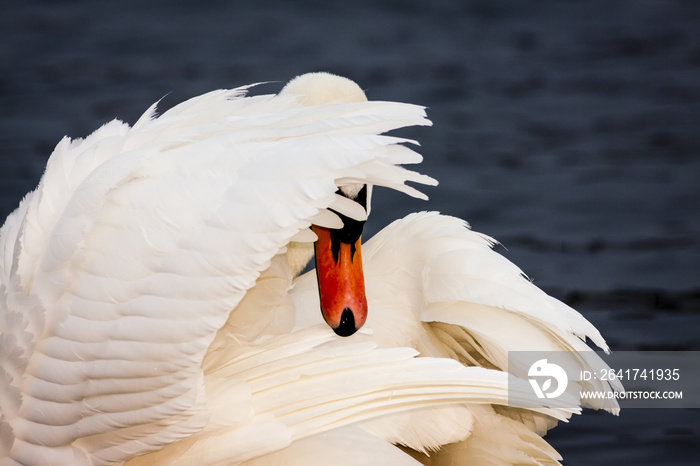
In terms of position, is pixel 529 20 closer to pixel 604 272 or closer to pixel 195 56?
pixel 195 56

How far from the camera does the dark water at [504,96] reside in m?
6.13

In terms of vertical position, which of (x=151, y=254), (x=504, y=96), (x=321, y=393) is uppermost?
(x=504, y=96)

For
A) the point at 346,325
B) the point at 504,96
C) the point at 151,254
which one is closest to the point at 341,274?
the point at 346,325

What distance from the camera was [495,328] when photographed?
3.57 metres

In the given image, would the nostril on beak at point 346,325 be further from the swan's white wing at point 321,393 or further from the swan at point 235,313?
the swan's white wing at point 321,393

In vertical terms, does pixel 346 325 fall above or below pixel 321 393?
above

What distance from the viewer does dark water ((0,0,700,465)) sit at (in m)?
6.13

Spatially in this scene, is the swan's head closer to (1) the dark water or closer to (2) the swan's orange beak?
(2) the swan's orange beak

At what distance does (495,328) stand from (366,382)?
62 cm

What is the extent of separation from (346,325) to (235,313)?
0.34 metres

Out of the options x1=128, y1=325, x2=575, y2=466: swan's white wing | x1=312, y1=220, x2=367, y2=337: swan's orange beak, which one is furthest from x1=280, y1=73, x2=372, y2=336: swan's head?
x1=128, y1=325, x2=575, y2=466: swan's white wing

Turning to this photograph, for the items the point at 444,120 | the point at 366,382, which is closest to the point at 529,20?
the point at 444,120

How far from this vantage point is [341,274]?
3545 millimetres

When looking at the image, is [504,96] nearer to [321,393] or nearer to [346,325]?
[346,325]
